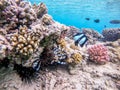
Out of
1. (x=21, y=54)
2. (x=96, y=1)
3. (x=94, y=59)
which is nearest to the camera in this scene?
(x=21, y=54)

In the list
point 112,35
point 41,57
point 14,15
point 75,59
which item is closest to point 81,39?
point 75,59

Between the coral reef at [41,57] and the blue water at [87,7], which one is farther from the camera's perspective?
the blue water at [87,7]

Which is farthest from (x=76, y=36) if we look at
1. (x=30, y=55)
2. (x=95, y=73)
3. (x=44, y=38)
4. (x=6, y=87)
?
(x=6, y=87)

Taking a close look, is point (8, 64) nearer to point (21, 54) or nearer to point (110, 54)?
point (21, 54)

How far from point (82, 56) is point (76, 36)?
0.72 m

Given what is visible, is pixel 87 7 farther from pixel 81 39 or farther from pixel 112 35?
pixel 81 39

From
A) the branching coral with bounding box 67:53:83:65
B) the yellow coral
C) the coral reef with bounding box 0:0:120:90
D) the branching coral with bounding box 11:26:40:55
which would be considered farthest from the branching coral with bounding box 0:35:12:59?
the yellow coral

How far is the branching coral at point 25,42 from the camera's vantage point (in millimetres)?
3717

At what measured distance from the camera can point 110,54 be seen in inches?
256

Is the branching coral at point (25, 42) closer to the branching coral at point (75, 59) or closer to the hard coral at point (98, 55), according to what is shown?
the branching coral at point (75, 59)

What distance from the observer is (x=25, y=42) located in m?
3.80

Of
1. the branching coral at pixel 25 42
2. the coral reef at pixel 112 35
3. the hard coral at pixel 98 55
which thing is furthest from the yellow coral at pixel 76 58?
the coral reef at pixel 112 35

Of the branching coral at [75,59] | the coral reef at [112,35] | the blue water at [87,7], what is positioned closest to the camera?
the branching coral at [75,59]

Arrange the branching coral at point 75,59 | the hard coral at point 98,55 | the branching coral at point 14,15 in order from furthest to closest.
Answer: the hard coral at point 98,55 → the branching coral at point 75,59 → the branching coral at point 14,15
